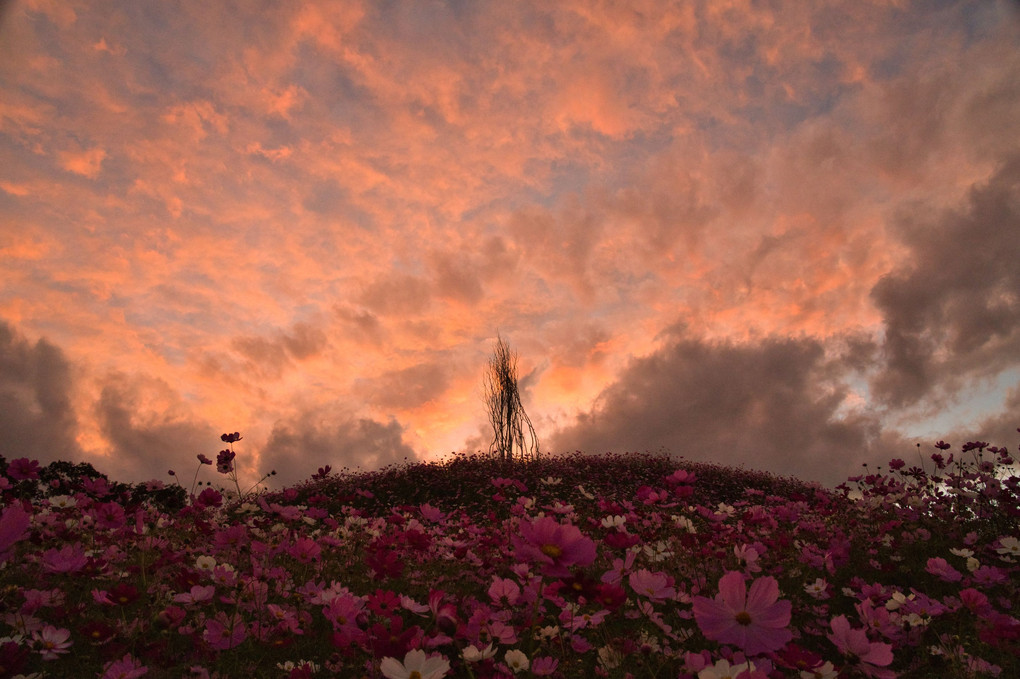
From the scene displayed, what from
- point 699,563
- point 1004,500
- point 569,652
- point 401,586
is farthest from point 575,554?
point 1004,500

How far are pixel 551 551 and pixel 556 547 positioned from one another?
0.06 ft

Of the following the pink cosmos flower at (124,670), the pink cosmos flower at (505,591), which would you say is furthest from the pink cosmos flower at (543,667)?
the pink cosmos flower at (124,670)

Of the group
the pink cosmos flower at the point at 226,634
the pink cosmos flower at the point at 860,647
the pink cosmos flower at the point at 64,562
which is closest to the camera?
the pink cosmos flower at the point at 860,647

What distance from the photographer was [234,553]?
3.78m

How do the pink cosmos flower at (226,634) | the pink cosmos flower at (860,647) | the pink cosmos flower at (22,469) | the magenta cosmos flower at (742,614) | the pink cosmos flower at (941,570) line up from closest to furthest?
the magenta cosmos flower at (742,614) < the pink cosmos flower at (860,647) < the pink cosmos flower at (226,634) < the pink cosmos flower at (941,570) < the pink cosmos flower at (22,469)

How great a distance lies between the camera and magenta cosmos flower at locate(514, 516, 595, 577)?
1373 millimetres

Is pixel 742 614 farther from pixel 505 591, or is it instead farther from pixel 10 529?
pixel 10 529

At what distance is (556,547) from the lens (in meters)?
1.40

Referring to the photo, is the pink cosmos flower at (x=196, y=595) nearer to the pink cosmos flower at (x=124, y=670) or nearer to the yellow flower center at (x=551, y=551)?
the pink cosmos flower at (x=124, y=670)

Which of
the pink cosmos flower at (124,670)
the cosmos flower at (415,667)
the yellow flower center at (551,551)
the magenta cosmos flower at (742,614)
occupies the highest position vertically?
the yellow flower center at (551,551)

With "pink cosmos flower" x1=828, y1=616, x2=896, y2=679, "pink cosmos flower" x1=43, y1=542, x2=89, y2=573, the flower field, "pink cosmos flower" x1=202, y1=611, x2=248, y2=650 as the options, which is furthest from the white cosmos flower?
"pink cosmos flower" x1=43, y1=542, x2=89, y2=573

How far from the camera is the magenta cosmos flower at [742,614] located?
1.36 m

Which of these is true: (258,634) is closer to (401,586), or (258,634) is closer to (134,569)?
(401,586)

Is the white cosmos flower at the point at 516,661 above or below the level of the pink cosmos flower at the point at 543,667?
above
